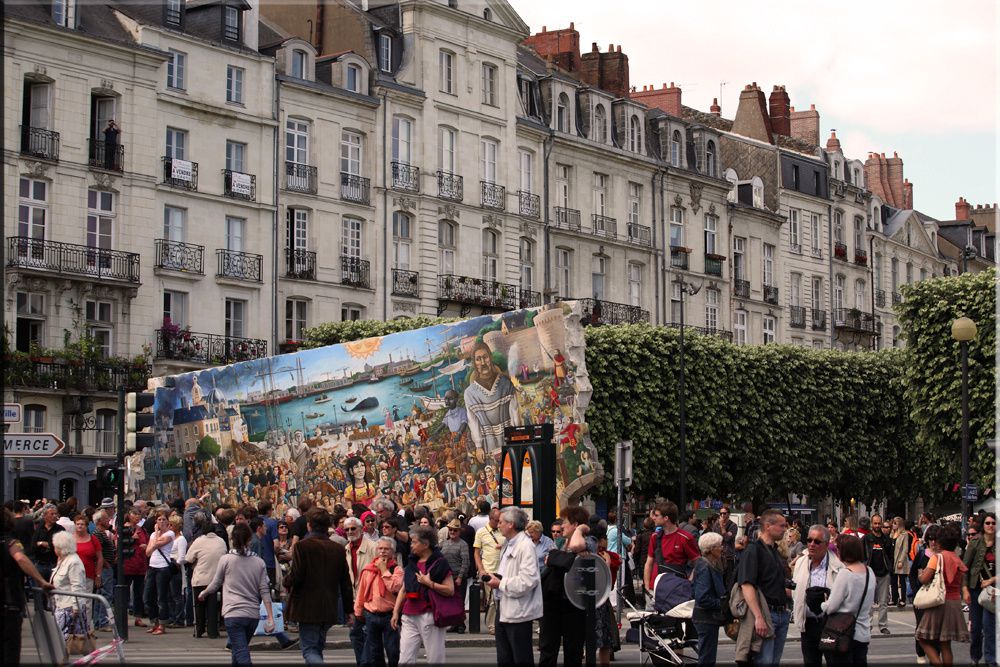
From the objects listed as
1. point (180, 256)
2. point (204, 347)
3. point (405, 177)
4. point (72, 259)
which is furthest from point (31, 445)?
point (405, 177)

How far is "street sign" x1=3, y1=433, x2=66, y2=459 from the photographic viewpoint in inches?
859

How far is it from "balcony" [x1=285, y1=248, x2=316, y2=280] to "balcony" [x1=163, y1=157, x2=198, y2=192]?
376cm

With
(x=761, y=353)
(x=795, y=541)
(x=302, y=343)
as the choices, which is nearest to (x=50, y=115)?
(x=302, y=343)

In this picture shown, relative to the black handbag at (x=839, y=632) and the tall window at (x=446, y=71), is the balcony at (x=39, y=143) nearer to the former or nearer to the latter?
the tall window at (x=446, y=71)

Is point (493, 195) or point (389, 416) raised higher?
point (493, 195)

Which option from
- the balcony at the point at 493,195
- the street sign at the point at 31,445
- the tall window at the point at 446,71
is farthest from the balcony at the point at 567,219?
the street sign at the point at 31,445

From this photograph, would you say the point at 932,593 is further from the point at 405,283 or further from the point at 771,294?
the point at 771,294

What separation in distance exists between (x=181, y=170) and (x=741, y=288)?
2683 centimetres

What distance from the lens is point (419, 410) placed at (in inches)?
1265

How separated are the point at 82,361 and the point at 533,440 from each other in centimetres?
2049

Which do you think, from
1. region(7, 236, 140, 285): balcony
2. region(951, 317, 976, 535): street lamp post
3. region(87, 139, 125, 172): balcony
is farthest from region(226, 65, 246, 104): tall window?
region(951, 317, 976, 535): street lamp post

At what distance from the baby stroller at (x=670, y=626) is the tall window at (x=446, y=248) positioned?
35051mm

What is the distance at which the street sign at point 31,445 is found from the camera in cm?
2181

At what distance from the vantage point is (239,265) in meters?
46.9
